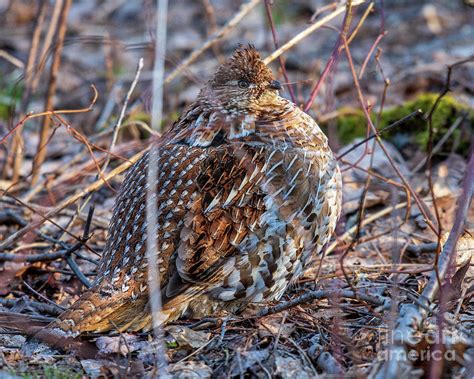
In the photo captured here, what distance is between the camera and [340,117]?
324 inches

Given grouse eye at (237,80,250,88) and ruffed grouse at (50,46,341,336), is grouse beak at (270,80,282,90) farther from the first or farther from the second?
grouse eye at (237,80,250,88)

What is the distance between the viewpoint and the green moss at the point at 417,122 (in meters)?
7.52

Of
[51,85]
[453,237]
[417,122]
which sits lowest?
[453,237]

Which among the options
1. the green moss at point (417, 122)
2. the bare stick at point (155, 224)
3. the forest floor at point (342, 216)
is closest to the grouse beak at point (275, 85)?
the forest floor at point (342, 216)

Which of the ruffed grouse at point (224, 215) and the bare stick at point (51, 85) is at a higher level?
the bare stick at point (51, 85)

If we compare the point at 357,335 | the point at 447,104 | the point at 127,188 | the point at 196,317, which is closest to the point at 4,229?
the point at 127,188

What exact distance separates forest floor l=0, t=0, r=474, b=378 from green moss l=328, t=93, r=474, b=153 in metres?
0.02

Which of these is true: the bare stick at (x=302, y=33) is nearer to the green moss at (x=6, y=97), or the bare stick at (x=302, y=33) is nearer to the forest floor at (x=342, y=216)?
the forest floor at (x=342, y=216)

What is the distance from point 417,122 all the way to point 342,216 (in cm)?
195

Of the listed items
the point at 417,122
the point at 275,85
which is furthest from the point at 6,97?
the point at 275,85

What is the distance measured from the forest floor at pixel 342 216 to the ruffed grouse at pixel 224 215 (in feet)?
0.68

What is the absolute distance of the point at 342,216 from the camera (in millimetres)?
6371

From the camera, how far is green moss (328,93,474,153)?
296 inches

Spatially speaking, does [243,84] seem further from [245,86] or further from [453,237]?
[453,237]
